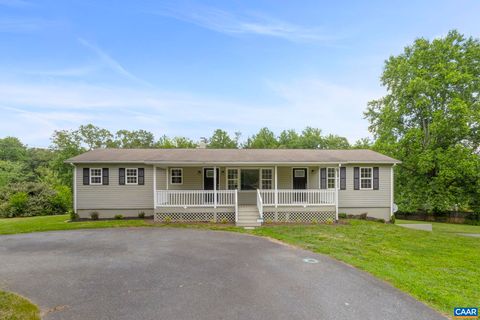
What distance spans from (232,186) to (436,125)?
16.9 m

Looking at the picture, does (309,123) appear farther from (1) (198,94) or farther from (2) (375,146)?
(1) (198,94)

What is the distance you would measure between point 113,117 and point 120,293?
91.3ft

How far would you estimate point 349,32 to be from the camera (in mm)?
16938

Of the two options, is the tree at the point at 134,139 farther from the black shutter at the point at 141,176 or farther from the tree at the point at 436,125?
the tree at the point at 436,125

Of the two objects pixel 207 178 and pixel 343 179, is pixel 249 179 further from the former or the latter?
pixel 343 179

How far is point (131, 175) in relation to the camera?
13555mm

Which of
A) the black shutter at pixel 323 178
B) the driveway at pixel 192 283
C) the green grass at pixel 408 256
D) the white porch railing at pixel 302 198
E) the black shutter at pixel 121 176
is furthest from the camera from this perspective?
the black shutter at pixel 323 178

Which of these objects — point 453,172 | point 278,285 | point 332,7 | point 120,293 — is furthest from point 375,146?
point 120,293

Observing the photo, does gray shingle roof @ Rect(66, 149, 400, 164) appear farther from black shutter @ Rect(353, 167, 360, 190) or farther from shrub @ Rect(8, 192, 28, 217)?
shrub @ Rect(8, 192, 28, 217)

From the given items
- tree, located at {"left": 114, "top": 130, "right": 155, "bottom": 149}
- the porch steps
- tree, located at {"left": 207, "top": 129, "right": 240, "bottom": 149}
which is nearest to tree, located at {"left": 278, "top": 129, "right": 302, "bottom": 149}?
tree, located at {"left": 207, "top": 129, "right": 240, "bottom": 149}

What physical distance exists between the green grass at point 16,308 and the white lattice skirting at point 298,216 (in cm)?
967

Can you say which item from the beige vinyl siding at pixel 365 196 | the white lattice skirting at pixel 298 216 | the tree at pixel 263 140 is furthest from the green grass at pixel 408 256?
the tree at pixel 263 140

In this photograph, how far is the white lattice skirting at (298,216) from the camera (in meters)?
12.2

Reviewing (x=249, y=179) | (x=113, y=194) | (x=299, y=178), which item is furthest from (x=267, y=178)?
(x=113, y=194)
